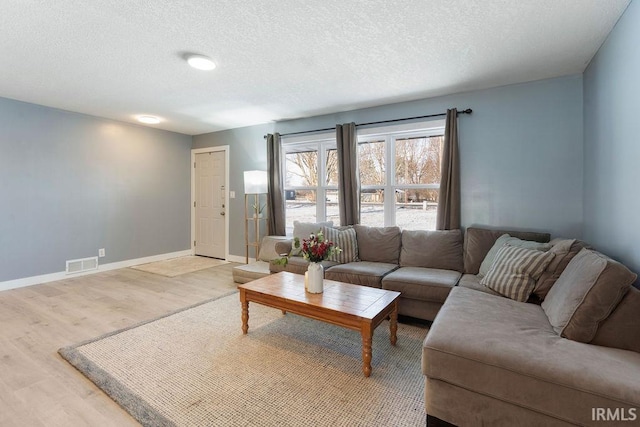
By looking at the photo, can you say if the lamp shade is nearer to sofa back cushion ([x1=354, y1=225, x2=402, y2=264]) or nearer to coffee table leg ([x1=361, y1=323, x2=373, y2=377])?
sofa back cushion ([x1=354, y1=225, x2=402, y2=264])

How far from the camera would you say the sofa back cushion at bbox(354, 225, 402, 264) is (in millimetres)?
3475

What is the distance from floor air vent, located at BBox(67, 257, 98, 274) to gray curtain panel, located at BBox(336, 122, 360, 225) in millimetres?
3893

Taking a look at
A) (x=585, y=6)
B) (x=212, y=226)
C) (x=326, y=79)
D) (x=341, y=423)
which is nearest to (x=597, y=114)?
(x=585, y=6)

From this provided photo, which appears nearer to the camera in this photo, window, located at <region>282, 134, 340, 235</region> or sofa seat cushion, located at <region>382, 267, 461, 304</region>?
sofa seat cushion, located at <region>382, 267, 461, 304</region>

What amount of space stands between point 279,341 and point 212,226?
A: 3.81 m

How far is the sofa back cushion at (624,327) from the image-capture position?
144 cm

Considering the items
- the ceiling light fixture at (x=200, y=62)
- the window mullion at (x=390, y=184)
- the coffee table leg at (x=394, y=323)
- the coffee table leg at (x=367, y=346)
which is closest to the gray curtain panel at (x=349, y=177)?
the window mullion at (x=390, y=184)

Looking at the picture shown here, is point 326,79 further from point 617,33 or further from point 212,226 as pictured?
point 212,226

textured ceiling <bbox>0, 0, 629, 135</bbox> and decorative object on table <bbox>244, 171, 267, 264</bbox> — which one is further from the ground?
textured ceiling <bbox>0, 0, 629, 135</bbox>

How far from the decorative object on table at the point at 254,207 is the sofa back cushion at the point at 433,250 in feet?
7.35

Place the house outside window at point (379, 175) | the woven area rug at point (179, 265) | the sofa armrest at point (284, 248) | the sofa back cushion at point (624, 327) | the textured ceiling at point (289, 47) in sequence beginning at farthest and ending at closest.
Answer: the woven area rug at point (179, 265), the house outside window at point (379, 175), the sofa armrest at point (284, 248), the textured ceiling at point (289, 47), the sofa back cushion at point (624, 327)

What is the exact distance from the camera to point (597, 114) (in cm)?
249

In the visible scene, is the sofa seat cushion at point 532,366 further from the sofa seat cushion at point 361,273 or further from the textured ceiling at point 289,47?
the textured ceiling at point 289,47

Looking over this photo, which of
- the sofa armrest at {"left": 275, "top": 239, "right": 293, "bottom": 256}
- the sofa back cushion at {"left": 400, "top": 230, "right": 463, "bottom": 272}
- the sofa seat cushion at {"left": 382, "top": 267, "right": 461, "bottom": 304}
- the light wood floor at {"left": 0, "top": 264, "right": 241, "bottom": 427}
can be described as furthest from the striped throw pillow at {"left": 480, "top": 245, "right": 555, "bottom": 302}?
the light wood floor at {"left": 0, "top": 264, "right": 241, "bottom": 427}
